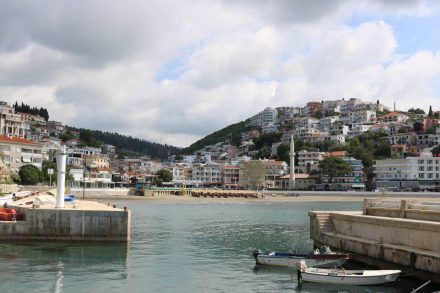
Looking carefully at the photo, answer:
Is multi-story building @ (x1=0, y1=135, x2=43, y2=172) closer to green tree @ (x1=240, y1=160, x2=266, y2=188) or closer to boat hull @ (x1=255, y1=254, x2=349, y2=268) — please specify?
green tree @ (x1=240, y1=160, x2=266, y2=188)

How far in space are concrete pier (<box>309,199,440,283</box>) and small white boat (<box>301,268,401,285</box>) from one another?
99 cm

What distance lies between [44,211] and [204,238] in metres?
12.8

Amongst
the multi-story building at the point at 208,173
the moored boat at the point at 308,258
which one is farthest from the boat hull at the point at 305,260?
the multi-story building at the point at 208,173

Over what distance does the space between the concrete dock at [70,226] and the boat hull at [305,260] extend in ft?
34.2

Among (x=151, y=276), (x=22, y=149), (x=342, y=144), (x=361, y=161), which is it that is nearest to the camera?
(x=151, y=276)

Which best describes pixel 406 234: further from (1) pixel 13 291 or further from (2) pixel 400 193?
(2) pixel 400 193

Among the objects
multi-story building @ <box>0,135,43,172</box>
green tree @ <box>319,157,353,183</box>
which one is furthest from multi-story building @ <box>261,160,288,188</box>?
multi-story building @ <box>0,135,43,172</box>

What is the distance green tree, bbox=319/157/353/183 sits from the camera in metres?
150

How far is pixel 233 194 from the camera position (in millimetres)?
130250

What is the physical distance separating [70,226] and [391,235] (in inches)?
785

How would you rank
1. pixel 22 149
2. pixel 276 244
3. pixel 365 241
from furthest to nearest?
pixel 22 149
pixel 276 244
pixel 365 241

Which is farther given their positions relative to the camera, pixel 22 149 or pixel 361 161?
pixel 361 161

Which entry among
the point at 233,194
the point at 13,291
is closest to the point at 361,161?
the point at 233,194

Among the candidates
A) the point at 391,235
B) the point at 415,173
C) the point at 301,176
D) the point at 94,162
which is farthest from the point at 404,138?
the point at 391,235
